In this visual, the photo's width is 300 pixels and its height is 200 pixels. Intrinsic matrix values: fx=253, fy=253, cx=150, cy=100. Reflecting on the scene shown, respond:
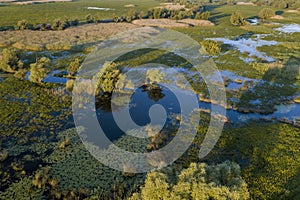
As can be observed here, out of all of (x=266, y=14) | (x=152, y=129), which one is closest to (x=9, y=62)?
(x=152, y=129)

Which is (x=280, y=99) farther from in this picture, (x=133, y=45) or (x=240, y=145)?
(x=133, y=45)

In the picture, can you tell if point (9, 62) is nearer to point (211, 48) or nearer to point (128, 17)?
point (211, 48)

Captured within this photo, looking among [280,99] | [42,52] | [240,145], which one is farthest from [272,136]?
[42,52]

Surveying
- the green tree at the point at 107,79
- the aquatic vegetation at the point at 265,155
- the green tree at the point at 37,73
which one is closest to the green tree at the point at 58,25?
the green tree at the point at 37,73

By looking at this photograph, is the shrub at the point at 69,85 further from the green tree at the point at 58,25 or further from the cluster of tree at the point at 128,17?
the cluster of tree at the point at 128,17

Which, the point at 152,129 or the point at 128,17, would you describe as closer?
the point at 152,129

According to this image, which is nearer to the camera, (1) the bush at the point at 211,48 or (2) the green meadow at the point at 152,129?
(2) the green meadow at the point at 152,129

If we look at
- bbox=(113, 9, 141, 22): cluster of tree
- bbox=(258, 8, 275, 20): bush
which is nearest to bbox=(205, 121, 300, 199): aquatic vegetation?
bbox=(113, 9, 141, 22): cluster of tree

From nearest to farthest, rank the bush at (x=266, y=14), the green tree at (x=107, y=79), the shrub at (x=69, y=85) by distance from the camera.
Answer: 1. the green tree at (x=107, y=79)
2. the shrub at (x=69, y=85)
3. the bush at (x=266, y=14)

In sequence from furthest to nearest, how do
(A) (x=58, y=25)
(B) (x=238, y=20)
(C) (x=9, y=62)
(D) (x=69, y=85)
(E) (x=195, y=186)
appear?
(B) (x=238, y=20), (A) (x=58, y=25), (C) (x=9, y=62), (D) (x=69, y=85), (E) (x=195, y=186)
